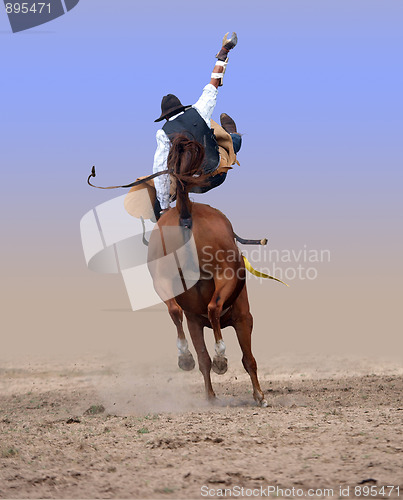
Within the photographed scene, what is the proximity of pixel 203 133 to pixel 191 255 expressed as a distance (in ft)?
5.16

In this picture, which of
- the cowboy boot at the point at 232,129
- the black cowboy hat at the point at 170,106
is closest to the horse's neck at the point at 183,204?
the black cowboy hat at the point at 170,106

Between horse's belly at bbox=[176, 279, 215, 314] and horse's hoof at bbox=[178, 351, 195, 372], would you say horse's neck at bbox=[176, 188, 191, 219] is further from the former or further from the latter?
horse's hoof at bbox=[178, 351, 195, 372]

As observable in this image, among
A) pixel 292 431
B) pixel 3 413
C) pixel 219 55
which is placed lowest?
pixel 3 413

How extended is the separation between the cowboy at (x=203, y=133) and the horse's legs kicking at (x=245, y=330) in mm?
1430

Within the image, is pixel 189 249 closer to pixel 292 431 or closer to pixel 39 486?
pixel 292 431

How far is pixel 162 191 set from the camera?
8469mm

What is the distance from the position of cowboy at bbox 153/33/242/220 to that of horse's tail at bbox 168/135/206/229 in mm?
244

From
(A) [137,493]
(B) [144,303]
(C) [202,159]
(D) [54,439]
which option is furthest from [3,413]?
(A) [137,493]

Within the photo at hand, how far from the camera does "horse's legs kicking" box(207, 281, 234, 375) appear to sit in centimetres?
779

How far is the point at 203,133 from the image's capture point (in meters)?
8.66

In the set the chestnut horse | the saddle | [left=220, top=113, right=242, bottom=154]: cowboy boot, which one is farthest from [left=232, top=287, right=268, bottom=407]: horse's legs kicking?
[left=220, top=113, right=242, bottom=154]: cowboy boot

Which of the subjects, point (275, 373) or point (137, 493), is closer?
point (137, 493)

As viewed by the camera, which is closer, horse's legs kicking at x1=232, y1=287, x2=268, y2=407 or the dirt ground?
the dirt ground

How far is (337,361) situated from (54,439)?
1194 centimetres
